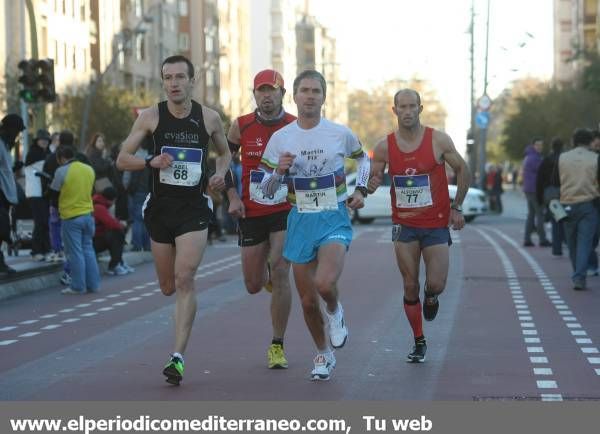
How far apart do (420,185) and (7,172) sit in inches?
318

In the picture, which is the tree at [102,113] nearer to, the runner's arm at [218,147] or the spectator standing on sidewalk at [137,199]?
the spectator standing on sidewalk at [137,199]

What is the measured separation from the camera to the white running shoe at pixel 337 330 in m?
10.6

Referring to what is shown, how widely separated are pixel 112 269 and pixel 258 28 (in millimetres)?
136604

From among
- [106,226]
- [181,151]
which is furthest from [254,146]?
[106,226]

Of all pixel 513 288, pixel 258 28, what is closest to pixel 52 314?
pixel 513 288

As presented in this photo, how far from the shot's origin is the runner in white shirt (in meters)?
10.5


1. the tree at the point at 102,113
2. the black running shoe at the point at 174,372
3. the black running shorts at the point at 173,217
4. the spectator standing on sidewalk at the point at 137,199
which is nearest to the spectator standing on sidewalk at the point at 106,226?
the spectator standing on sidewalk at the point at 137,199

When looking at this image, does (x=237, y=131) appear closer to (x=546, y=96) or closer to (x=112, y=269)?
(x=112, y=269)

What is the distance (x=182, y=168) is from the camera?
10.7m

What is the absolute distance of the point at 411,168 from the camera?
38.5 ft

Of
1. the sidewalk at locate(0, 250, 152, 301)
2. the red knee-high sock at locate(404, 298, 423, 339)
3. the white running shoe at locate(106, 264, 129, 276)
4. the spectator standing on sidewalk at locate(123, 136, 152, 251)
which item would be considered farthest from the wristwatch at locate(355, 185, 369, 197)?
the spectator standing on sidewalk at locate(123, 136, 152, 251)

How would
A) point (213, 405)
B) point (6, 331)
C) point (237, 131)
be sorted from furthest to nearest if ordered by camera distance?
point (6, 331)
point (237, 131)
point (213, 405)

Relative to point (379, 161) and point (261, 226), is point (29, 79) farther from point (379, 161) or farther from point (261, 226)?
point (261, 226)

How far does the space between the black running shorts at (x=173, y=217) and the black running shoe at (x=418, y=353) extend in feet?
6.18
